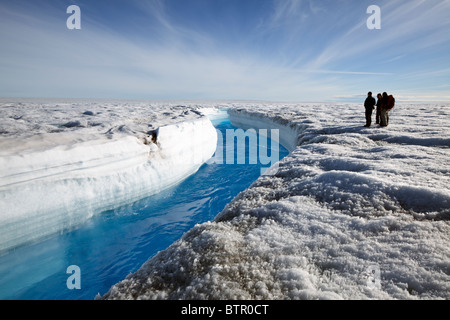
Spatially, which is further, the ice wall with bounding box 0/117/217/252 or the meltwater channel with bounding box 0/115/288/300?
the ice wall with bounding box 0/117/217/252

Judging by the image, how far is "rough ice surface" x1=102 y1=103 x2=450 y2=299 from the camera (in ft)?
4.20

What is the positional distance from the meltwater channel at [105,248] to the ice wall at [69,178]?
0.26 meters

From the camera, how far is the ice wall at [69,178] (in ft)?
10.7

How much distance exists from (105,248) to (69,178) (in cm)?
143

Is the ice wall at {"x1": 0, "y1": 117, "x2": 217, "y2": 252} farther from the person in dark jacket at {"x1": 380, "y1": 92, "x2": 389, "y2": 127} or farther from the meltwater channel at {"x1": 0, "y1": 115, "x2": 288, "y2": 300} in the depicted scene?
the person in dark jacket at {"x1": 380, "y1": 92, "x2": 389, "y2": 127}

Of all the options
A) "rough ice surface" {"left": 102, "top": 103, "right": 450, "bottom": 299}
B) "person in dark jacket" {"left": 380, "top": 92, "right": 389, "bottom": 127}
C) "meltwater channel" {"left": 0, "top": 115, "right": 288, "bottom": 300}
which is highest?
"person in dark jacket" {"left": 380, "top": 92, "right": 389, "bottom": 127}

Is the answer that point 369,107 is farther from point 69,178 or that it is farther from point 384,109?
point 69,178

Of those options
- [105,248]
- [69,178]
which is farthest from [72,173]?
[105,248]

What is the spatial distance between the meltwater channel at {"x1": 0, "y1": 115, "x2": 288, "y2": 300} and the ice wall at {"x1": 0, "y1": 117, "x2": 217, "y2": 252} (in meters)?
0.26

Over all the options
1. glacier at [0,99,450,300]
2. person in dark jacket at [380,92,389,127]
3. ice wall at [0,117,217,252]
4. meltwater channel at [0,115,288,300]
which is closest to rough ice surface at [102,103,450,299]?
glacier at [0,99,450,300]

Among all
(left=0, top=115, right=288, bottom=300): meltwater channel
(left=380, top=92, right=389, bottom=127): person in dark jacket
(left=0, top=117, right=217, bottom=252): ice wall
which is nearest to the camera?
(left=0, top=115, right=288, bottom=300): meltwater channel

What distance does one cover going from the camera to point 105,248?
3.79m

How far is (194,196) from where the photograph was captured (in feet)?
19.4
